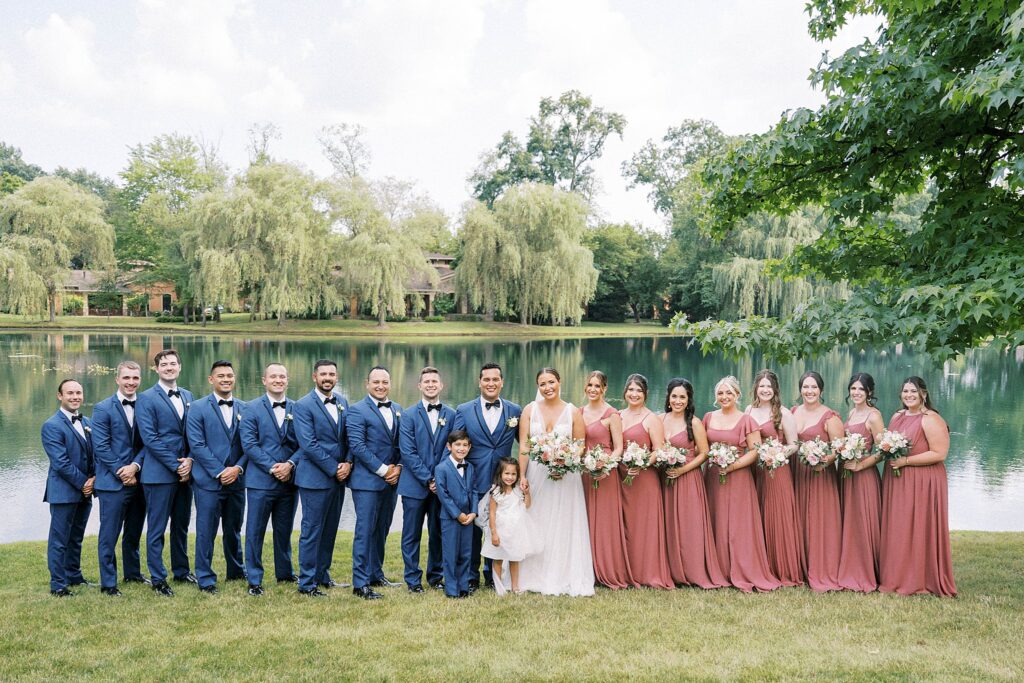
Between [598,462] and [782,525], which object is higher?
[598,462]

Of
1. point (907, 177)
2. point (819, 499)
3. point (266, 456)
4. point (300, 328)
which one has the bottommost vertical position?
point (819, 499)

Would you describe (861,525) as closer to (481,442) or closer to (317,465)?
(481,442)

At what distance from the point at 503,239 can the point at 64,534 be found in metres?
37.5

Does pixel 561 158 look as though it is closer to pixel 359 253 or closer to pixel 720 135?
pixel 720 135

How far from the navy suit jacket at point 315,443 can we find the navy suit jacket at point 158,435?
89 cm

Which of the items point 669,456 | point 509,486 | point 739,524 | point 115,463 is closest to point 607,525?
point 669,456

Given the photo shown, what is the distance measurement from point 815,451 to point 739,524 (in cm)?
84

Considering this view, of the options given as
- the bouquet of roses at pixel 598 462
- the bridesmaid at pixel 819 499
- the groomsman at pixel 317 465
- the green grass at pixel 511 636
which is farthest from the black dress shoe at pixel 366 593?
the bridesmaid at pixel 819 499

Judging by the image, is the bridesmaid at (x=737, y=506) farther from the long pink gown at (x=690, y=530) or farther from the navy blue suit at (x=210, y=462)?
the navy blue suit at (x=210, y=462)

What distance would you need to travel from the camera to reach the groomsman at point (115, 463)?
5.93 m

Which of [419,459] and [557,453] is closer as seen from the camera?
[557,453]

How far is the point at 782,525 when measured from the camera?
644 centimetres

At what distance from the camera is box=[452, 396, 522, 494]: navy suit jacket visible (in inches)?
248

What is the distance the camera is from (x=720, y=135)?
194 ft
